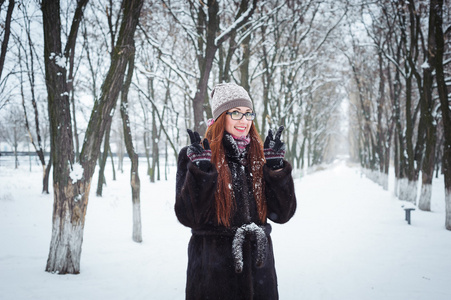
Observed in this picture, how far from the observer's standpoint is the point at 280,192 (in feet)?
6.05

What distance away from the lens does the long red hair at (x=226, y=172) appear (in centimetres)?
175

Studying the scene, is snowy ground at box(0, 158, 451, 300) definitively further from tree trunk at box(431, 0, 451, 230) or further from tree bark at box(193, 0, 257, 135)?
tree bark at box(193, 0, 257, 135)

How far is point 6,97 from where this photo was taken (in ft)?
36.4

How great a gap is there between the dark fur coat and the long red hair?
0.04 meters

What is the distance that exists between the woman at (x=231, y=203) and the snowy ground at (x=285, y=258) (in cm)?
227

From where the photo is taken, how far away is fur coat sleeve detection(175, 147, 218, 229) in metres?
1.65

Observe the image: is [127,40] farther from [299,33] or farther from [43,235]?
[299,33]

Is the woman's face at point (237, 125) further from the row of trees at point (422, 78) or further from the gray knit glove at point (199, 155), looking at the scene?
Answer: the row of trees at point (422, 78)

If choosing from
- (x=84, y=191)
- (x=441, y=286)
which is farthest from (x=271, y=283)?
(x=441, y=286)

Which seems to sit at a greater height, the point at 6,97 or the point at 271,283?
the point at 6,97

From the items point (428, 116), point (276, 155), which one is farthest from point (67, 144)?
point (428, 116)

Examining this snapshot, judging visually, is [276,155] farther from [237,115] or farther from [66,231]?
[66,231]

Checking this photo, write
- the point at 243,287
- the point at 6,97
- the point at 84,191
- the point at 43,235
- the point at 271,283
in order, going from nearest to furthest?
the point at 243,287
the point at 271,283
the point at 84,191
the point at 43,235
the point at 6,97

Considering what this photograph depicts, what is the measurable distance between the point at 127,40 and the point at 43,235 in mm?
5118
